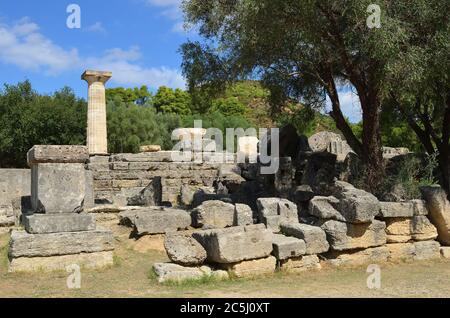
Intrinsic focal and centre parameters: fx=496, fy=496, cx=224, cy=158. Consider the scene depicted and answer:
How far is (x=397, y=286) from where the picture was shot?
7.29 m

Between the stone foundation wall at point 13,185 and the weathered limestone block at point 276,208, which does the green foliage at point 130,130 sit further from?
the weathered limestone block at point 276,208

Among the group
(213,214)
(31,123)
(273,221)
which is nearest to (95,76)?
(31,123)

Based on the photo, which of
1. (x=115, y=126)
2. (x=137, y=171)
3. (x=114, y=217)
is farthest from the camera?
(x=115, y=126)

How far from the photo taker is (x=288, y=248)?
7.96 meters

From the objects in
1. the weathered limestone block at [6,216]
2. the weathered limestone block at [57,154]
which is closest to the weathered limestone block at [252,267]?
the weathered limestone block at [57,154]

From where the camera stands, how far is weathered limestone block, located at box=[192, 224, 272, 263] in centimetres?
727

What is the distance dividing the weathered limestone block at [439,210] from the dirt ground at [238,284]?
1339 mm

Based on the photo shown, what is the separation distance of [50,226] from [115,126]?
102ft

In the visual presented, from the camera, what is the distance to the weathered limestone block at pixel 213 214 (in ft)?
37.0

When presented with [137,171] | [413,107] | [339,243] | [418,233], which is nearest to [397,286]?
[339,243]

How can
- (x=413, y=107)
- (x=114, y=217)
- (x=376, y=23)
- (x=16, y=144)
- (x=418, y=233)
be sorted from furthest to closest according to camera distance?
1. (x=16, y=144)
2. (x=413, y=107)
3. (x=114, y=217)
4. (x=376, y=23)
5. (x=418, y=233)

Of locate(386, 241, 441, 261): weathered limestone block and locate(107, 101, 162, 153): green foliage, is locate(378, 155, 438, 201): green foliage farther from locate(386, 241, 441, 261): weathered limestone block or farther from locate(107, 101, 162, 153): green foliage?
locate(107, 101, 162, 153): green foliage

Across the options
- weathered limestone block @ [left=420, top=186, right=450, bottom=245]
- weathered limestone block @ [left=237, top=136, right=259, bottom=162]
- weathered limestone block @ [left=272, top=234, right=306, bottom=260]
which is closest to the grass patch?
weathered limestone block @ [left=272, top=234, right=306, bottom=260]
